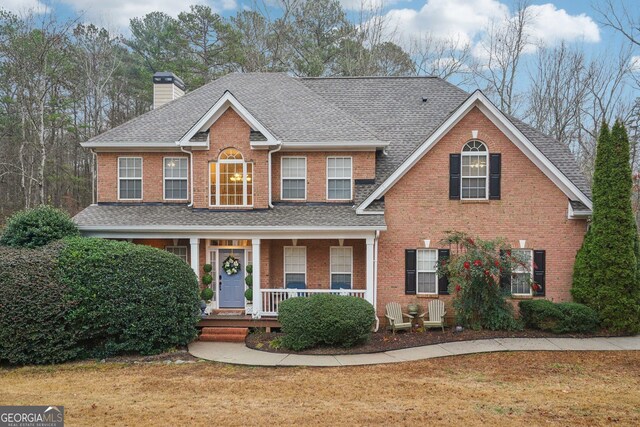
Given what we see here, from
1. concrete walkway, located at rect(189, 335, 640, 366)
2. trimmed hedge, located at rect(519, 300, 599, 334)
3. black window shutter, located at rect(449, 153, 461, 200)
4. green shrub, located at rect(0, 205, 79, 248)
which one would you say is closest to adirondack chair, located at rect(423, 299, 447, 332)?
concrete walkway, located at rect(189, 335, 640, 366)

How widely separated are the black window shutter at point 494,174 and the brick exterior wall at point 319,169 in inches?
153

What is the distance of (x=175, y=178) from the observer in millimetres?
16719

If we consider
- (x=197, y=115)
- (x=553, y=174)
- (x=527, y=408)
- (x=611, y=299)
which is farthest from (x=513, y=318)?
(x=197, y=115)

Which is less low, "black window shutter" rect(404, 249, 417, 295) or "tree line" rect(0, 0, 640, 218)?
"tree line" rect(0, 0, 640, 218)

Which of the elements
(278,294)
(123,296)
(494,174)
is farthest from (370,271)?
(123,296)

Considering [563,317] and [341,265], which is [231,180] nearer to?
[341,265]

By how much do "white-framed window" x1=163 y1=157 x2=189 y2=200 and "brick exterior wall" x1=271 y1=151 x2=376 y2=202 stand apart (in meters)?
Result: 3.26

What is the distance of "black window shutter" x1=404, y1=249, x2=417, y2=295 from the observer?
1524cm

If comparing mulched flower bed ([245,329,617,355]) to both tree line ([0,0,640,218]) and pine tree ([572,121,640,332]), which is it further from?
tree line ([0,0,640,218])

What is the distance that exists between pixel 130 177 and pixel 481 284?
12670mm

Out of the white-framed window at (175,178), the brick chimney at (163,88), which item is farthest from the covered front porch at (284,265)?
the brick chimney at (163,88)

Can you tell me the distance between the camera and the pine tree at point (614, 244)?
540 inches

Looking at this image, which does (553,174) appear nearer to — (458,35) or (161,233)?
(161,233)

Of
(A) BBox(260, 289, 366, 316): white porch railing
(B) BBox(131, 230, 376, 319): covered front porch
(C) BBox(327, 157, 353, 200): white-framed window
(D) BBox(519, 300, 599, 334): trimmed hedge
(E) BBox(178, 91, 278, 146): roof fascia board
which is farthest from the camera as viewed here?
(C) BBox(327, 157, 353, 200): white-framed window
